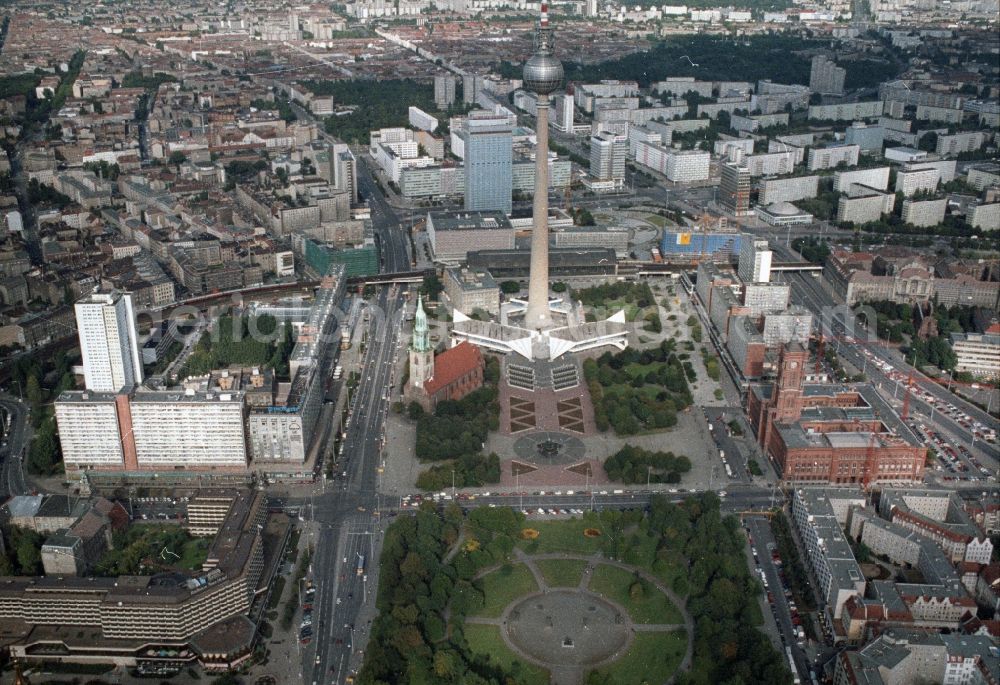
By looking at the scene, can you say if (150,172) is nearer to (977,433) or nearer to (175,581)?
(175,581)

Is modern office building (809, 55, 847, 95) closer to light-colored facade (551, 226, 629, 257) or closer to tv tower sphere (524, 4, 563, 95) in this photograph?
light-colored facade (551, 226, 629, 257)

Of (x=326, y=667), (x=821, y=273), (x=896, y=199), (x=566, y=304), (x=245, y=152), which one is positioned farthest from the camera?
(x=245, y=152)

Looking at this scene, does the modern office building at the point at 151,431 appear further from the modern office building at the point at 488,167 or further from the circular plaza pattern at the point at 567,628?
the modern office building at the point at 488,167

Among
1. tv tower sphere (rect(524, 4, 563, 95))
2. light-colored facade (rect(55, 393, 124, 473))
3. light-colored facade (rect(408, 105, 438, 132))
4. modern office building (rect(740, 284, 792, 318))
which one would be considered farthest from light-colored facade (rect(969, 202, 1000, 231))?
light-colored facade (rect(55, 393, 124, 473))

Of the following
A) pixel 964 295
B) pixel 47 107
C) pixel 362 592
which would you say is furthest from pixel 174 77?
pixel 362 592

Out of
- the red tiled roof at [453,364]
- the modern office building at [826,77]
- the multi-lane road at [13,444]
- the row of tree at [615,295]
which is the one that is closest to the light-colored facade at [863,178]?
the row of tree at [615,295]

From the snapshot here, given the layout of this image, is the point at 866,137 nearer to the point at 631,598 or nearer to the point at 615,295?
the point at 615,295

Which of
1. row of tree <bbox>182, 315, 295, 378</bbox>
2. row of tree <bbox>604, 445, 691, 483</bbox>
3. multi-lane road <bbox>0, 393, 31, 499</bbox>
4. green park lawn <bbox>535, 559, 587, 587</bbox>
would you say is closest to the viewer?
green park lawn <bbox>535, 559, 587, 587</bbox>
